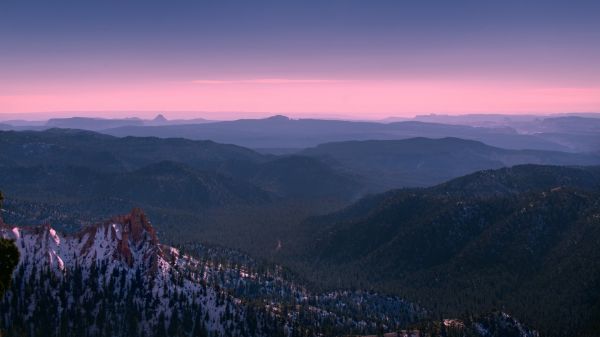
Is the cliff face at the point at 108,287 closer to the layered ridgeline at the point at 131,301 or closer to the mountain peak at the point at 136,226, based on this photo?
the mountain peak at the point at 136,226

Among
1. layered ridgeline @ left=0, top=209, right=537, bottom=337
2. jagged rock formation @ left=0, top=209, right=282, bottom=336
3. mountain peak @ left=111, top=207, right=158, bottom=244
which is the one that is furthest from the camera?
mountain peak @ left=111, top=207, right=158, bottom=244

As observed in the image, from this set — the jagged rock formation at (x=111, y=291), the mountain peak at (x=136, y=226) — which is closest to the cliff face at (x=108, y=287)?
the mountain peak at (x=136, y=226)

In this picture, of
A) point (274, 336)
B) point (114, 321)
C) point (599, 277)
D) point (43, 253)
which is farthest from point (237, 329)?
point (599, 277)

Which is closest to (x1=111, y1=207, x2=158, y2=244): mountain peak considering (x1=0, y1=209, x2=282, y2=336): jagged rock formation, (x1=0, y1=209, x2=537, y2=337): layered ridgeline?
(x1=0, y1=209, x2=282, y2=336): jagged rock formation

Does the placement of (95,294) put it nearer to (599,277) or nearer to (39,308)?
(39,308)

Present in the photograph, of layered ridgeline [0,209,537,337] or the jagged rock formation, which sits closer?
the jagged rock formation

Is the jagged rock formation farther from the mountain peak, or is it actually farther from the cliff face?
the cliff face

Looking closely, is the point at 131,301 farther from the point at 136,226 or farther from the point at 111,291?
the point at 136,226

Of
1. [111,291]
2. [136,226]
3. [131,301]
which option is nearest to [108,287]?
[111,291]

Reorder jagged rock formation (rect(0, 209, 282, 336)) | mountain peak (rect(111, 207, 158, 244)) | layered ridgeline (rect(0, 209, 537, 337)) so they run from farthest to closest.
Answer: mountain peak (rect(111, 207, 158, 244))
layered ridgeline (rect(0, 209, 537, 337))
jagged rock formation (rect(0, 209, 282, 336))
